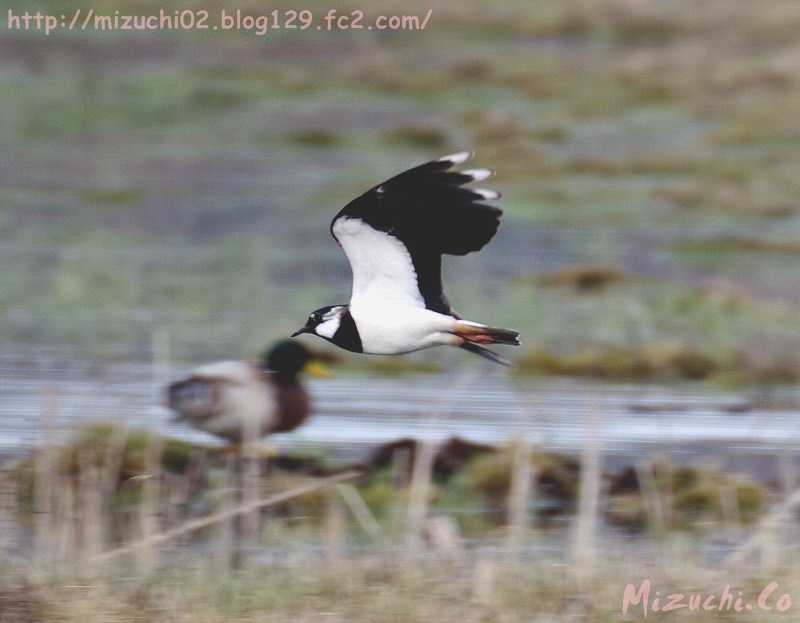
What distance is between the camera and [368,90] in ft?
93.8

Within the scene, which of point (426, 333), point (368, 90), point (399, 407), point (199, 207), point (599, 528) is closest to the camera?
point (426, 333)

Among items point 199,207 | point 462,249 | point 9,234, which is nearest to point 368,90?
point 199,207

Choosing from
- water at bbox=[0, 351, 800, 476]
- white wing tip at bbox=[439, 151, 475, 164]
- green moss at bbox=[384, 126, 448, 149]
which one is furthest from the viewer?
green moss at bbox=[384, 126, 448, 149]

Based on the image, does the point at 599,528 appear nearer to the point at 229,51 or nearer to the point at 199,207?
the point at 199,207

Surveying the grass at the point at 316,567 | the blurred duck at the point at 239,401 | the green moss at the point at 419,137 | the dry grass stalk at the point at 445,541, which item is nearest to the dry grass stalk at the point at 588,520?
the grass at the point at 316,567

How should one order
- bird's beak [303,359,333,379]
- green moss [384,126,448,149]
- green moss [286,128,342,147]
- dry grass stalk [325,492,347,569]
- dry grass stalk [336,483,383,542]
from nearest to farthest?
dry grass stalk [325,492,347,569], dry grass stalk [336,483,383,542], bird's beak [303,359,333,379], green moss [384,126,448,149], green moss [286,128,342,147]

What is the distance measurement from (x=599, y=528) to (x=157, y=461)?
2.19 metres

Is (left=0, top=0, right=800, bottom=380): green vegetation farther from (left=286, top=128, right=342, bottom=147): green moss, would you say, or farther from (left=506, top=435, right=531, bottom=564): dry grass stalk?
(left=506, top=435, right=531, bottom=564): dry grass stalk

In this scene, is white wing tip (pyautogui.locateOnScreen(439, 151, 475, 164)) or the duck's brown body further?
the duck's brown body

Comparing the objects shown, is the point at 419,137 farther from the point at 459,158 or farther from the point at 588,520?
the point at 459,158

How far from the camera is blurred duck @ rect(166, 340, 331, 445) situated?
392 inches

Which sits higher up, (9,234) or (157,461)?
(9,234)

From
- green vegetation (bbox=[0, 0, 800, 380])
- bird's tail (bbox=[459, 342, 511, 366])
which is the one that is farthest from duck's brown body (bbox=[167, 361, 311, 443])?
green vegetation (bbox=[0, 0, 800, 380])

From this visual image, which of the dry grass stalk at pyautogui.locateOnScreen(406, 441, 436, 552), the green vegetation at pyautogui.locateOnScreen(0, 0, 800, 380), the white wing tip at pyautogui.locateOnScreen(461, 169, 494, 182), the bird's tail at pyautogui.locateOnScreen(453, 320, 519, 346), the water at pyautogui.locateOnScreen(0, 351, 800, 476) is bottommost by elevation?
the dry grass stalk at pyautogui.locateOnScreen(406, 441, 436, 552)
